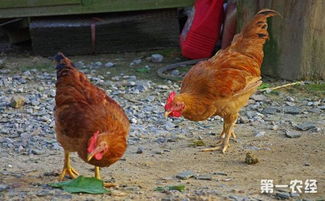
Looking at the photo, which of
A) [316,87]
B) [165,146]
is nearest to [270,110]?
[316,87]

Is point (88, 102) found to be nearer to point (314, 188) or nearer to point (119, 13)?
point (314, 188)

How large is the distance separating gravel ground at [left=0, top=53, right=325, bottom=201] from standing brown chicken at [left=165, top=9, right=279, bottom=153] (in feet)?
1.24

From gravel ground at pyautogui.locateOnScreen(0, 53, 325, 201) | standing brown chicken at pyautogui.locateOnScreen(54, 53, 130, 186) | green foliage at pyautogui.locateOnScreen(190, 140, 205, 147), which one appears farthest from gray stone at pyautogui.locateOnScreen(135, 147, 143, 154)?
standing brown chicken at pyautogui.locateOnScreen(54, 53, 130, 186)

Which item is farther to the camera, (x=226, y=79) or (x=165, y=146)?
(x=165, y=146)

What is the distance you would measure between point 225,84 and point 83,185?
1.89 meters

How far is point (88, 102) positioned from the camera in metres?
5.22

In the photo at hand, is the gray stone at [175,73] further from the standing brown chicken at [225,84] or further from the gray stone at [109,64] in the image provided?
the standing brown chicken at [225,84]

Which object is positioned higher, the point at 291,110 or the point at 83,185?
the point at 83,185

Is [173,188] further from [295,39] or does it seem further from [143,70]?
[143,70]

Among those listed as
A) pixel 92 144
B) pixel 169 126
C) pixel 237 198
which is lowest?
pixel 169 126

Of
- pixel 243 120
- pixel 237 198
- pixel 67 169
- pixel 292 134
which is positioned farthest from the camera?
pixel 243 120

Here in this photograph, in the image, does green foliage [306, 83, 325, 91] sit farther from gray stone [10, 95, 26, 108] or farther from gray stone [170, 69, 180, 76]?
gray stone [10, 95, 26, 108]

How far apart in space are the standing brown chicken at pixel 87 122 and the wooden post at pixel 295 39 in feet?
12.5

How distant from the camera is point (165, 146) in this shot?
21.6 ft
